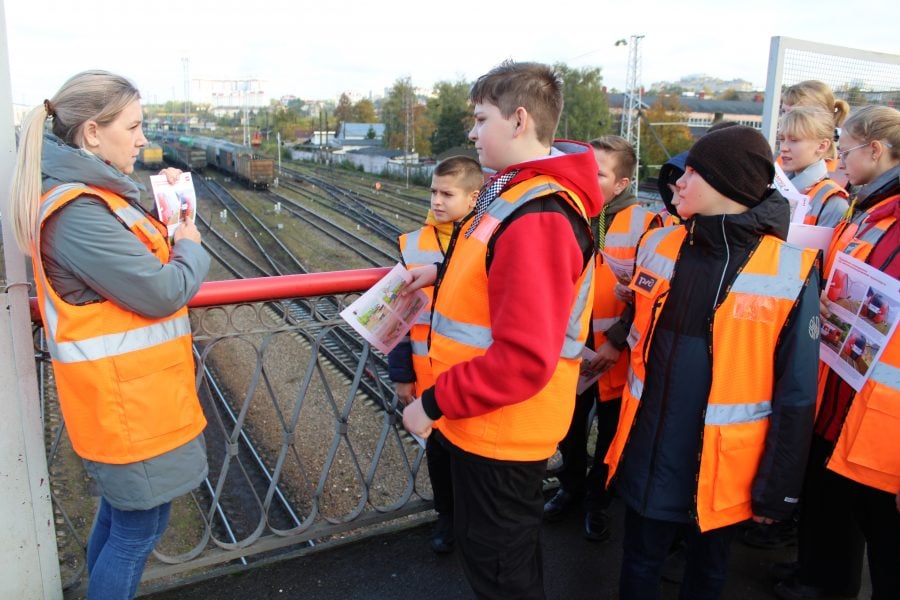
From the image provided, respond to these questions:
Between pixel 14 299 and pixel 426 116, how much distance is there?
74339mm

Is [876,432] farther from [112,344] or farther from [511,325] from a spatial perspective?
[112,344]

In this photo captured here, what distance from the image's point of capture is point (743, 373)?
228 cm

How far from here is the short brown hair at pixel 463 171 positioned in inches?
125

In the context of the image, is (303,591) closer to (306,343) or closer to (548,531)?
(548,531)

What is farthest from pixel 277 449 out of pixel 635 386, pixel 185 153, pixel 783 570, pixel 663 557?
pixel 185 153

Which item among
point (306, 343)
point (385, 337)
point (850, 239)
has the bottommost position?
point (306, 343)

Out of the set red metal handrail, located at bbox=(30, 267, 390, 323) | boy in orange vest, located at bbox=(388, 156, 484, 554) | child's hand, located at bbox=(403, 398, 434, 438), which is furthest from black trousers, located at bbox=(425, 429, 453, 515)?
child's hand, located at bbox=(403, 398, 434, 438)

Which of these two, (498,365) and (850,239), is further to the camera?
(850,239)

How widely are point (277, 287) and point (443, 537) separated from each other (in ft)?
4.77

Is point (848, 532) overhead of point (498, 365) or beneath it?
beneath

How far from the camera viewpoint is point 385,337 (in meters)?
2.58

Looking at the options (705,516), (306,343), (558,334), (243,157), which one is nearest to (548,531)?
(705,516)

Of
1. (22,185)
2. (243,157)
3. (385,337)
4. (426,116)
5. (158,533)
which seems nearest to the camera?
(22,185)

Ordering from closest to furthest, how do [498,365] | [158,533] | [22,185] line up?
[498,365] → [22,185] → [158,533]
